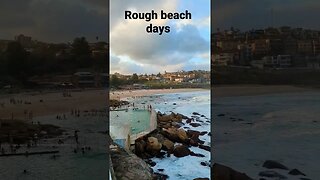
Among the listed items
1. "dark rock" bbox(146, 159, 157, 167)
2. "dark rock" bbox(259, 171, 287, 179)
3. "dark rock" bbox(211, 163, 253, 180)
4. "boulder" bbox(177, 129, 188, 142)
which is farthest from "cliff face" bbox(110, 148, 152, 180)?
"dark rock" bbox(259, 171, 287, 179)

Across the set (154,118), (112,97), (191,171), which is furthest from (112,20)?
(191,171)

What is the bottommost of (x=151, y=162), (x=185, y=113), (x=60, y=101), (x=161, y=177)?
(x=161, y=177)

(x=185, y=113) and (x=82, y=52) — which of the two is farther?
(x=185, y=113)

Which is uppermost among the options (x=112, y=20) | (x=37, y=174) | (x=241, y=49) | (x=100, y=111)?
(x=112, y=20)

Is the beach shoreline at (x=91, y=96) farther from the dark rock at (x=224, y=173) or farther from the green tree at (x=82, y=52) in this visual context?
the dark rock at (x=224, y=173)

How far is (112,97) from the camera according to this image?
162 inches

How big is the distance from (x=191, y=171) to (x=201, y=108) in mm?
580

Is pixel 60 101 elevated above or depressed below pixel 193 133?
above

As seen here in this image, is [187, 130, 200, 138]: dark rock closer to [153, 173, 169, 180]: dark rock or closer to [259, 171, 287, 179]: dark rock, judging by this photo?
[153, 173, 169, 180]: dark rock

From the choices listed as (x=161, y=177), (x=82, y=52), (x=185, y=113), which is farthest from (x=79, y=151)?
(x=185, y=113)

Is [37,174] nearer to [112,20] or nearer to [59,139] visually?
[59,139]

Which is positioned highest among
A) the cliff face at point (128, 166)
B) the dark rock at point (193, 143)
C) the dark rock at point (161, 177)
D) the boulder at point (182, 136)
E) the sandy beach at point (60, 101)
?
the sandy beach at point (60, 101)

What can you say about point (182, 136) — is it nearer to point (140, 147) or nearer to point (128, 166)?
point (140, 147)

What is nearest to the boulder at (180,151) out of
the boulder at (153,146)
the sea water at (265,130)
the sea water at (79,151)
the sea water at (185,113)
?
the sea water at (185,113)
